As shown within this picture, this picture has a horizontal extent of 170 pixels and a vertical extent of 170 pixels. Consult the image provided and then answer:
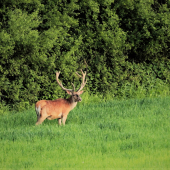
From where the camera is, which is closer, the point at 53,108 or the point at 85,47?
the point at 53,108

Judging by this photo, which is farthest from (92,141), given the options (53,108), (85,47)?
(85,47)

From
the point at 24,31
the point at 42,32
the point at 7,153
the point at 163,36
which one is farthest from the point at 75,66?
the point at 7,153

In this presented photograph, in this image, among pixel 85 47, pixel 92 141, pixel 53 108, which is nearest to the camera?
pixel 92 141

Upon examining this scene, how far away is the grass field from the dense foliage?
2.32m

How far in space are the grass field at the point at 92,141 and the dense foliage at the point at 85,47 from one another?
232cm

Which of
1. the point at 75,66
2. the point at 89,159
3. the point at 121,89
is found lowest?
the point at 121,89

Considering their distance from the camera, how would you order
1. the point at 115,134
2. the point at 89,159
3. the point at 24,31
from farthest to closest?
the point at 24,31 < the point at 115,134 < the point at 89,159

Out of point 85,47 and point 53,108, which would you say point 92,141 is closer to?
point 53,108

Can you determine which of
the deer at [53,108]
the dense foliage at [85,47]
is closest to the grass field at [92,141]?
the deer at [53,108]

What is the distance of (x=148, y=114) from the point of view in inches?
507

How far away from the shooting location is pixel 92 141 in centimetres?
961

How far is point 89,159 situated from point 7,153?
1765mm

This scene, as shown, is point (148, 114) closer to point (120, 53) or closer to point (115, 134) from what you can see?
point (115, 134)

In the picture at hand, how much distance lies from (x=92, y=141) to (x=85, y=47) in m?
8.41
